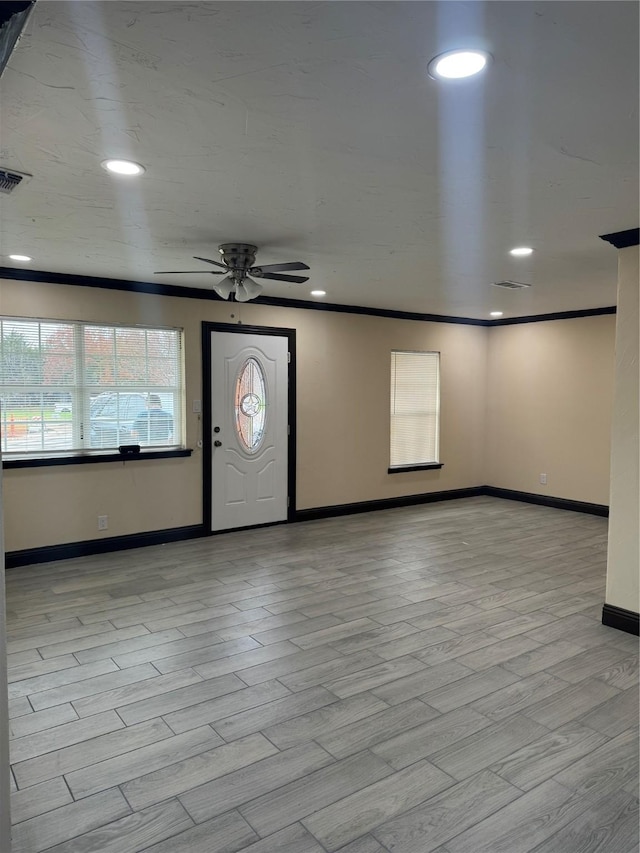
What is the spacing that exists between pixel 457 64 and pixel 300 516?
5198mm

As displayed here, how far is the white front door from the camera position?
5770 millimetres

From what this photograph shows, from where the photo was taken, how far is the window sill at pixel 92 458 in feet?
15.4

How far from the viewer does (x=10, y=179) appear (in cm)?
256

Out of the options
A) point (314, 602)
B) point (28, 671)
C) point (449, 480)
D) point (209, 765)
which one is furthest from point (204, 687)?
point (449, 480)

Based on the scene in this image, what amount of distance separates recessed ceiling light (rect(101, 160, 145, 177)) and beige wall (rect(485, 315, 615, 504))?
224 inches

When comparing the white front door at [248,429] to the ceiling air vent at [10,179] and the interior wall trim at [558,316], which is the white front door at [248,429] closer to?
the ceiling air vent at [10,179]

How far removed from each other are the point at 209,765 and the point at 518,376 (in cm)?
643

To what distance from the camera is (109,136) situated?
6.99 ft

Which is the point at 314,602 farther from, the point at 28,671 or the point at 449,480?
the point at 449,480

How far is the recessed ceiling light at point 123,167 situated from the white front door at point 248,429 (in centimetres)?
320

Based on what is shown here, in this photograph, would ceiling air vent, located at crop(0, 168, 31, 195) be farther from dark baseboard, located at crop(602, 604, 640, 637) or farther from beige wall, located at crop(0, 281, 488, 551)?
dark baseboard, located at crop(602, 604, 640, 637)

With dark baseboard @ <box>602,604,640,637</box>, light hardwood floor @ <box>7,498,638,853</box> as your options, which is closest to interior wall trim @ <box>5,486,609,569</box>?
light hardwood floor @ <box>7,498,638,853</box>

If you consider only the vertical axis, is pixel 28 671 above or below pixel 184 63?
below

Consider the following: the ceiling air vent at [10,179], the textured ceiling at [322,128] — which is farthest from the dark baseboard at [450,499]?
the ceiling air vent at [10,179]
